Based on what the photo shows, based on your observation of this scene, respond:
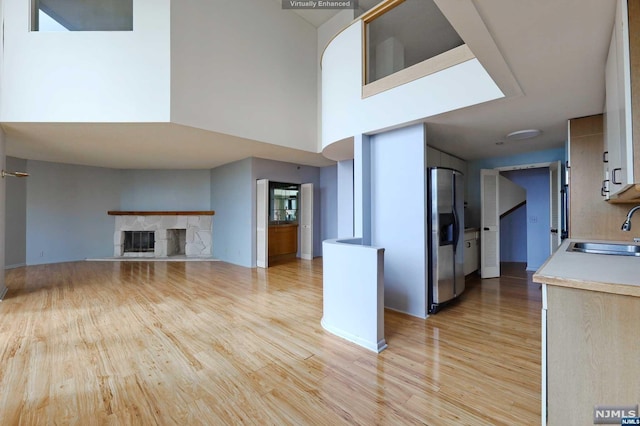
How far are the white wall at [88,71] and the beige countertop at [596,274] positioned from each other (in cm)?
431

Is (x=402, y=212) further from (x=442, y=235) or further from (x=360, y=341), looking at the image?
(x=360, y=341)

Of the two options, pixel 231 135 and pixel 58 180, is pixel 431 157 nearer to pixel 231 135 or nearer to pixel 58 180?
pixel 231 135

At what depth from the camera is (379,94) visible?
3316 millimetres

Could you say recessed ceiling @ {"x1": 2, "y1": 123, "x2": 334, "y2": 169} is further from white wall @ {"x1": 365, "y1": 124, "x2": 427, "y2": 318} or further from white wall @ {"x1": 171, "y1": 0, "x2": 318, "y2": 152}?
white wall @ {"x1": 365, "y1": 124, "x2": 427, "y2": 318}

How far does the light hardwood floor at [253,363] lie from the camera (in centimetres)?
166

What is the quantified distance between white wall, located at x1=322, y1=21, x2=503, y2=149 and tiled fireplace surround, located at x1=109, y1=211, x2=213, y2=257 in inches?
193

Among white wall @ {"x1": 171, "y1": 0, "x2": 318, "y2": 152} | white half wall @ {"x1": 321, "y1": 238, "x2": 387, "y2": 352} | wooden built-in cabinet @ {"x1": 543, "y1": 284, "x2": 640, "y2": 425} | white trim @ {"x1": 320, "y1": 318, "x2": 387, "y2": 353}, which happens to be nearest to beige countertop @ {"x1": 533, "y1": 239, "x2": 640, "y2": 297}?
wooden built-in cabinet @ {"x1": 543, "y1": 284, "x2": 640, "y2": 425}

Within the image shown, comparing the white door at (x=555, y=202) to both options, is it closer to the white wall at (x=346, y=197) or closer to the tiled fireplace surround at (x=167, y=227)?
the white wall at (x=346, y=197)

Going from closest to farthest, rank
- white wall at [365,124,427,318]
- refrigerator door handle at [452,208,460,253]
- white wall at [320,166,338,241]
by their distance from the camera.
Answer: white wall at [365,124,427,318]
refrigerator door handle at [452,208,460,253]
white wall at [320,166,338,241]

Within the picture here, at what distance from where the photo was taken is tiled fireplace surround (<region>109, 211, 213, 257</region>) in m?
7.45

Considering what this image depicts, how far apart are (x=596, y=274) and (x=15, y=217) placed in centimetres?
934

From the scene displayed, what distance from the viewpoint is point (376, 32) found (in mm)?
3586

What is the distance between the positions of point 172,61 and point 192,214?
4.61 metres

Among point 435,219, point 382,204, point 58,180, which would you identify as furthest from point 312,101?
point 58,180
